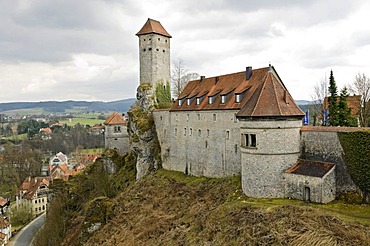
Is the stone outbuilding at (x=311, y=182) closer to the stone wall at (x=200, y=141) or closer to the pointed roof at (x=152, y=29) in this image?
the stone wall at (x=200, y=141)

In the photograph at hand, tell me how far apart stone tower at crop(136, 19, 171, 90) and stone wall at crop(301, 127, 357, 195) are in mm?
24731

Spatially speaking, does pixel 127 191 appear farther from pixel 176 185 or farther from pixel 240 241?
pixel 240 241

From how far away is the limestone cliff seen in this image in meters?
43.0

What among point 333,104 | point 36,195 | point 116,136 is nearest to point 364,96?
point 333,104

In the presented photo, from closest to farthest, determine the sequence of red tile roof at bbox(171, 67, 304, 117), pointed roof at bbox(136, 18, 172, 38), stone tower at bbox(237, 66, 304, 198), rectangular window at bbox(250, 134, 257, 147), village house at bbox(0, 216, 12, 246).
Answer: stone tower at bbox(237, 66, 304, 198) < red tile roof at bbox(171, 67, 304, 117) < rectangular window at bbox(250, 134, 257, 147) < pointed roof at bbox(136, 18, 172, 38) < village house at bbox(0, 216, 12, 246)

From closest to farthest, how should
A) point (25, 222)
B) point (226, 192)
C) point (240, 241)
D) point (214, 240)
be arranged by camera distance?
point (240, 241), point (214, 240), point (226, 192), point (25, 222)

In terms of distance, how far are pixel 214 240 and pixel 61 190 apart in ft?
117

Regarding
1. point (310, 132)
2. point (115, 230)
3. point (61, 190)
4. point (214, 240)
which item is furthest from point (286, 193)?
point (61, 190)

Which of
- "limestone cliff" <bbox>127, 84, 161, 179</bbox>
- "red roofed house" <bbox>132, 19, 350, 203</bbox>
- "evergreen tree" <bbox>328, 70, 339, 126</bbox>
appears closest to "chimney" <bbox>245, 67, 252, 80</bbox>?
"red roofed house" <bbox>132, 19, 350, 203</bbox>

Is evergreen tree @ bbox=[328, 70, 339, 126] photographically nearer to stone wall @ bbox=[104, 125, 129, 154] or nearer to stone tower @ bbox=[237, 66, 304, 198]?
stone tower @ bbox=[237, 66, 304, 198]

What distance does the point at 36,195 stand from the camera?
71.4m

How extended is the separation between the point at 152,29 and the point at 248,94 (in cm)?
2049

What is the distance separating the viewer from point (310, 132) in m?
24.2

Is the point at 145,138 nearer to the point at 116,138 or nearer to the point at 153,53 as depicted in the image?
the point at 153,53
